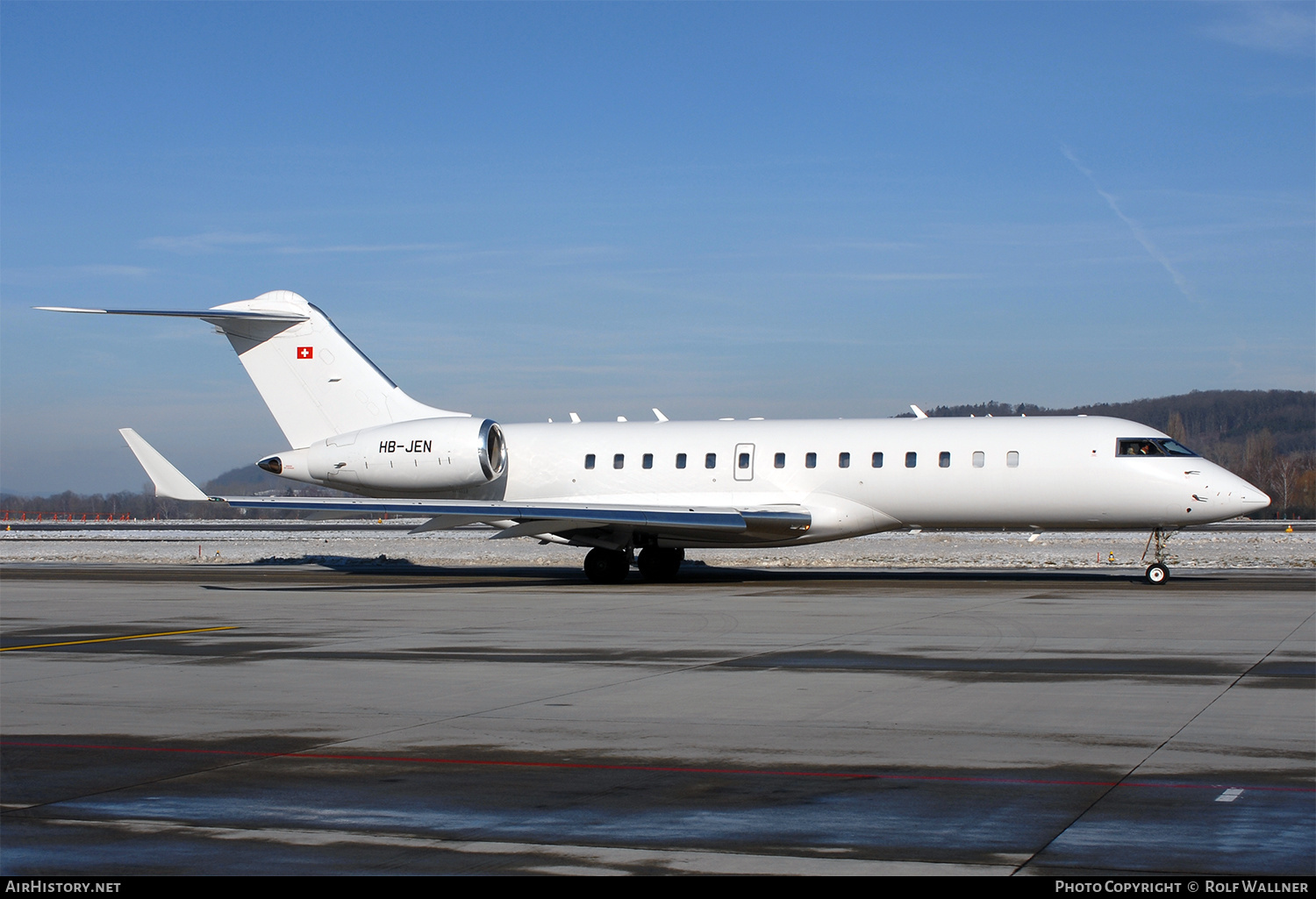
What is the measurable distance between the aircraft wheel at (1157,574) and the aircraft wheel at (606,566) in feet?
35.3

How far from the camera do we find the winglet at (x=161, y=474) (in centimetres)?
2425

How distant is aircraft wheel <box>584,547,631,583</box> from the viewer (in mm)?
27344

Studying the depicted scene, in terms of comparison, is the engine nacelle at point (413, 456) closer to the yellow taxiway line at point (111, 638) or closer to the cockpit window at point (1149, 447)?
the yellow taxiway line at point (111, 638)

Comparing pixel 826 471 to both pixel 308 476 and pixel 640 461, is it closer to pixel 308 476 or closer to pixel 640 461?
pixel 640 461

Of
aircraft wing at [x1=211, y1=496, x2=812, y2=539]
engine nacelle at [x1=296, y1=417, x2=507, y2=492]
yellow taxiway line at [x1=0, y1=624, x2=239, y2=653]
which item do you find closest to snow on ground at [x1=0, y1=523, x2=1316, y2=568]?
aircraft wing at [x1=211, y1=496, x2=812, y2=539]

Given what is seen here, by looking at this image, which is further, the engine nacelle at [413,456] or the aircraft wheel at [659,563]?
the aircraft wheel at [659,563]

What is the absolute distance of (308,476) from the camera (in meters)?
29.1

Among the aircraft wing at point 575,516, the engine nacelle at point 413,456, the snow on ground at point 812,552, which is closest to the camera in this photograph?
the aircraft wing at point 575,516

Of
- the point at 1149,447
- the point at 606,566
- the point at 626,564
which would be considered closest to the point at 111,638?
the point at 606,566

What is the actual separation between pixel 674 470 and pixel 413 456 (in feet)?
19.4

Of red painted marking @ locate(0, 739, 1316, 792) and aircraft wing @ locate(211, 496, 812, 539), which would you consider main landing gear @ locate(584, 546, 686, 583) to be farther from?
red painted marking @ locate(0, 739, 1316, 792)

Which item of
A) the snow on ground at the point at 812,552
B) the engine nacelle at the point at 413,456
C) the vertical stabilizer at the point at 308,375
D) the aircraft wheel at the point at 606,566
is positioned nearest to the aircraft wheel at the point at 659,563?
the aircraft wheel at the point at 606,566
